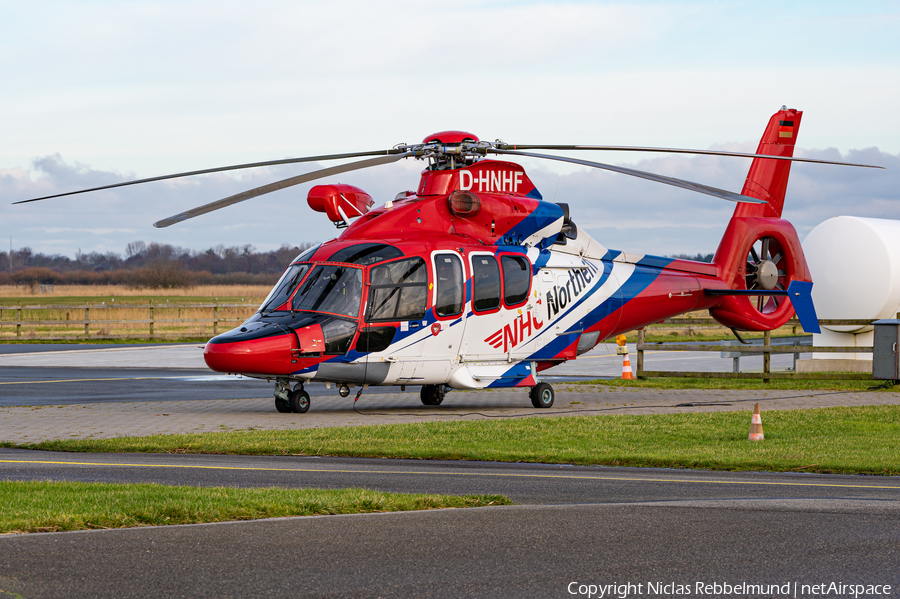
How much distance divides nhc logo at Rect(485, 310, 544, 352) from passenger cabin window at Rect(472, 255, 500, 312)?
0.49 m

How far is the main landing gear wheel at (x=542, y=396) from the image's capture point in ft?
58.5

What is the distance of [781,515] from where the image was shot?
773cm

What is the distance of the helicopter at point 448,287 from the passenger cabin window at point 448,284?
23 millimetres

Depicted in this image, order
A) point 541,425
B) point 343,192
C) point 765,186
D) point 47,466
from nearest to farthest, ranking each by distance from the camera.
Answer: point 47,466 < point 541,425 < point 343,192 < point 765,186

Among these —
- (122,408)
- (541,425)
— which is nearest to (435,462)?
(541,425)

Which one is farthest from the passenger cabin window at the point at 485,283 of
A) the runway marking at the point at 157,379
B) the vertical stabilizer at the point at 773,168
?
the runway marking at the point at 157,379

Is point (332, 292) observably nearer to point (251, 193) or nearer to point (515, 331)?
point (251, 193)

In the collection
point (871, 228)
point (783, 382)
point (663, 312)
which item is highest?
point (871, 228)

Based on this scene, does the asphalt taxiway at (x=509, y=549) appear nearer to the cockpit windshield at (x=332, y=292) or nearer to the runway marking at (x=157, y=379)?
the cockpit windshield at (x=332, y=292)

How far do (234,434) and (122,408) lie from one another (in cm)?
448

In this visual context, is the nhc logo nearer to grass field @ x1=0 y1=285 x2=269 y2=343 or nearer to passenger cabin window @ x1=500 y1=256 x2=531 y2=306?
passenger cabin window @ x1=500 y1=256 x2=531 y2=306

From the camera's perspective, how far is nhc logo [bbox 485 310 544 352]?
17.3 m

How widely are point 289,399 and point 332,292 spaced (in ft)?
6.74

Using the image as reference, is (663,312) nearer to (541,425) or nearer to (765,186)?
(765,186)
